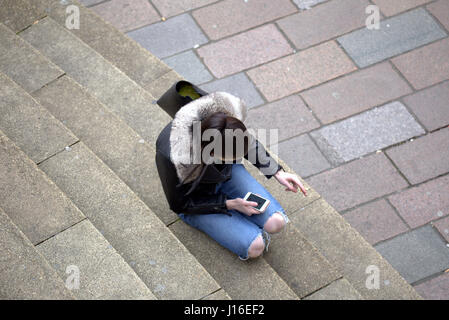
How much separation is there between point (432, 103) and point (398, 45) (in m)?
0.77

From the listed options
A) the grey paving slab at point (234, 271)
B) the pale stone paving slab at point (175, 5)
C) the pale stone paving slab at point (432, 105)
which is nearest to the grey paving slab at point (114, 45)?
the pale stone paving slab at point (175, 5)

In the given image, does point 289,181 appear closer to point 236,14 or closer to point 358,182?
point 358,182

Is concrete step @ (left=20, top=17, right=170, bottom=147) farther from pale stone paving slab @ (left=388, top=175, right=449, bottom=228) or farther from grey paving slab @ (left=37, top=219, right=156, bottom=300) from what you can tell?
pale stone paving slab @ (left=388, top=175, right=449, bottom=228)

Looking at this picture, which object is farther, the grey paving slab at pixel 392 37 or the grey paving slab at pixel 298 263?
the grey paving slab at pixel 392 37

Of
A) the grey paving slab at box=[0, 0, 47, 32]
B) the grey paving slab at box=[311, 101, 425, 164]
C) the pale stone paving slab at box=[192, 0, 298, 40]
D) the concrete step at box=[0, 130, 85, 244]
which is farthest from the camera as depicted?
the pale stone paving slab at box=[192, 0, 298, 40]

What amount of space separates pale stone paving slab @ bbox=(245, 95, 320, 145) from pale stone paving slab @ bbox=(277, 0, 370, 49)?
75cm

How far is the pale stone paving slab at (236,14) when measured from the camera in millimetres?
→ 5668

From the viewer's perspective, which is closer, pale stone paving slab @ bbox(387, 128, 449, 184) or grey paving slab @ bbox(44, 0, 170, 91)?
pale stone paving slab @ bbox(387, 128, 449, 184)

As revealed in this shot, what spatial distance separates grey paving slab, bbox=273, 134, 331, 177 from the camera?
15.5ft

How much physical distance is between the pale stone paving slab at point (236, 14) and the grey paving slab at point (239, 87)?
1.90ft

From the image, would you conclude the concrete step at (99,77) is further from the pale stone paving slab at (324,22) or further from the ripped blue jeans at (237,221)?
the pale stone paving slab at (324,22)

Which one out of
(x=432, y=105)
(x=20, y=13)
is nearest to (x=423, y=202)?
(x=432, y=105)

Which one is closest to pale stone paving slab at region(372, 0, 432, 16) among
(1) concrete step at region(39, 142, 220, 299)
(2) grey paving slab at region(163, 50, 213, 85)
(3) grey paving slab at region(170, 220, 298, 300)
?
(2) grey paving slab at region(163, 50, 213, 85)
